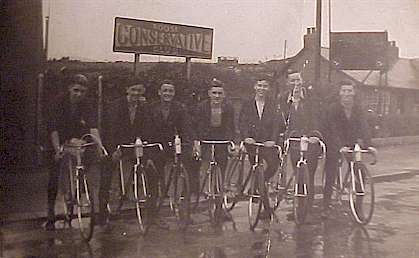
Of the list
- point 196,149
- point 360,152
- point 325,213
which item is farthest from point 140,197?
point 360,152

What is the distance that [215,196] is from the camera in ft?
5.19

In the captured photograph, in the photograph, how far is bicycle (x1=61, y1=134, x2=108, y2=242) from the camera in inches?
59.1

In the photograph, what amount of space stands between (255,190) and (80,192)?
51cm

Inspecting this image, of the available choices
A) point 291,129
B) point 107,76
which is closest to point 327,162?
point 291,129

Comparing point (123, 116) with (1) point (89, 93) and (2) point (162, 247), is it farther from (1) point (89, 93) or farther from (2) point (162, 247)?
(2) point (162, 247)

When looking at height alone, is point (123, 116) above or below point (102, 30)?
below

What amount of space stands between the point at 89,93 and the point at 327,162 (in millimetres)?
728

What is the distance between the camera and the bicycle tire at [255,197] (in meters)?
1.58

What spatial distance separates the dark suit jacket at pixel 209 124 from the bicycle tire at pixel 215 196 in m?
0.10

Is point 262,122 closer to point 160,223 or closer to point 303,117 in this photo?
point 303,117

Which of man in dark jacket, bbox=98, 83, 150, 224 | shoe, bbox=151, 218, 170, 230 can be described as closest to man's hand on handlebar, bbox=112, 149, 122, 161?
man in dark jacket, bbox=98, 83, 150, 224

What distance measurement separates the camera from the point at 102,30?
1451 millimetres

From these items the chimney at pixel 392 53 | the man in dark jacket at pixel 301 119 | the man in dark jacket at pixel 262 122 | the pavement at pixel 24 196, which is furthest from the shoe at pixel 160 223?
the chimney at pixel 392 53

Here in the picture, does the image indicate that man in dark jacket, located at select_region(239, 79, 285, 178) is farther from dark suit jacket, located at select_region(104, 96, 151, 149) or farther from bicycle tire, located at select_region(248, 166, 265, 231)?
dark suit jacket, located at select_region(104, 96, 151, 149)
